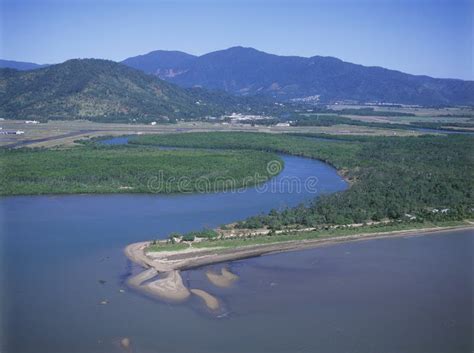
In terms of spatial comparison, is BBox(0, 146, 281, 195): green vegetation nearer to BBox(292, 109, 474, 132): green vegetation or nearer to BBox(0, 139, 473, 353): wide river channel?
BBox(0, 139, 473, 353): wide river channel

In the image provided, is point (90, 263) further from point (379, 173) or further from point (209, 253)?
point (379, 173)

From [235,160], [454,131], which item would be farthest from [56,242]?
[454,131]

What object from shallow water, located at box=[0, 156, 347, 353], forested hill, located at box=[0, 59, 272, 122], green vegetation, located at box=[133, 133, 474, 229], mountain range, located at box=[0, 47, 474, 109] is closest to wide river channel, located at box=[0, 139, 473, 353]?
shallow water, located at box=[0, 156, 347, 353]

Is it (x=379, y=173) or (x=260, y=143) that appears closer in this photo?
→ (x=379, y=173)

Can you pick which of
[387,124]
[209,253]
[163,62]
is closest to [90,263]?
[209,253]

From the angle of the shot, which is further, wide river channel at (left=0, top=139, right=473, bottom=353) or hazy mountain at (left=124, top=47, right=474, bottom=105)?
hazy mountain at (left=124, top=47, right=474, bottom=105)

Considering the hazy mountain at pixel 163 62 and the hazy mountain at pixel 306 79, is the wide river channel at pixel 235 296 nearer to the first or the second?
the hazy mountain at pixel 306 79

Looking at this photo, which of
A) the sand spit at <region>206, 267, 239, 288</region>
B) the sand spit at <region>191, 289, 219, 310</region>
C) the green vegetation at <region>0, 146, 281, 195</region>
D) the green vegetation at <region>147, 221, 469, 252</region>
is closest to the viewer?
the sand spit at <region>191, 289, 219, 310</region>

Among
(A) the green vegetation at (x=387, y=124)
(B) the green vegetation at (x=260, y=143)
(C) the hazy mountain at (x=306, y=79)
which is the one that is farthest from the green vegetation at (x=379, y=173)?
(C) the hazy mountain at (x=306, y=79)
